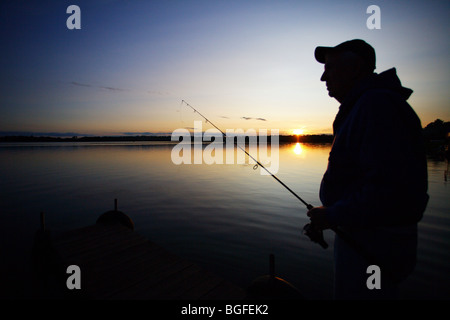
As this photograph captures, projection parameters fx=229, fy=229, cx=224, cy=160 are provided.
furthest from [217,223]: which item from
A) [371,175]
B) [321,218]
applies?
[371,175]

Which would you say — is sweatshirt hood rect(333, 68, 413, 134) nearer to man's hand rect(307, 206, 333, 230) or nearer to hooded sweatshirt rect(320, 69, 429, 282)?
hooded sweatshirt rect(320, 69, 429, 282)

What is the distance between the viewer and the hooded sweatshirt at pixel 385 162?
56.6 inches

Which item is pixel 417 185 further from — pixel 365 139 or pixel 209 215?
pixel 209 215

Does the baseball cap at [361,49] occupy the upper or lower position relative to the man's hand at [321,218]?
upper

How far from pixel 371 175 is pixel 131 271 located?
212 inches

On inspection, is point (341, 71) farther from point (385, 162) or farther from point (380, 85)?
point (385, 162)

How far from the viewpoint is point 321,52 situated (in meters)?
2.16

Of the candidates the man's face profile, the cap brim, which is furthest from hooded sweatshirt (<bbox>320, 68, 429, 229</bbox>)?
the cap brim

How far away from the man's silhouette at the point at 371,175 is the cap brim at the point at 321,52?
0.01 metres

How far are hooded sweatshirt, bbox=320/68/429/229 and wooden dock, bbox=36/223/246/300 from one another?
11.8 ft

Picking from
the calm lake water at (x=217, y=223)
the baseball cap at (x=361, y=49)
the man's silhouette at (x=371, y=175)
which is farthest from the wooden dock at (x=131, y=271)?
the baseball cap at (x=361, y=49)

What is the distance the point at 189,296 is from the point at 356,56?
179 inches

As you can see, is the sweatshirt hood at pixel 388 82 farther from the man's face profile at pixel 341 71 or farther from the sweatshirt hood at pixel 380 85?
the man's face profile at pixel 341 71
